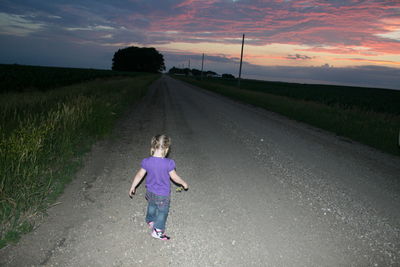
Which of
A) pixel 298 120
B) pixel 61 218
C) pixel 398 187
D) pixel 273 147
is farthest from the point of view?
pixel 298 120

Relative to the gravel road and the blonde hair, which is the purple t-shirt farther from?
the gravel road

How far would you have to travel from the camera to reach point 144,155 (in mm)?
6297

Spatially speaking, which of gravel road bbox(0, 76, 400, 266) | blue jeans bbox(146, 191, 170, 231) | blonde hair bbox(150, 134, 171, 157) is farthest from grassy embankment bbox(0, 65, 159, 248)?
blonde hair bbox(150, 134, 171, 157)

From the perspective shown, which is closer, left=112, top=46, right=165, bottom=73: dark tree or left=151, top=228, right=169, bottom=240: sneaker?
left=151, top=228, right=169, bottom=240: sneaker

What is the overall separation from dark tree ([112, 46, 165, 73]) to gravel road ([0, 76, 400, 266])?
13099 cm

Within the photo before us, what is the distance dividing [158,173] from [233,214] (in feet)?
4.36

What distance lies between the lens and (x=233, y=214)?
145 inches

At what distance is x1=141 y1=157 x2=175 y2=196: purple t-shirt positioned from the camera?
312 cm

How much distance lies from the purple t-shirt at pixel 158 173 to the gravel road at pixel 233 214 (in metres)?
0.55

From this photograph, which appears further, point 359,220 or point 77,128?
point 77,128

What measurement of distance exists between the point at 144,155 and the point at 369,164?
19.1ft

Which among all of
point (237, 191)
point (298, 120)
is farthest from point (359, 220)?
point (298, 120)

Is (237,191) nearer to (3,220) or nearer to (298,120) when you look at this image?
(3,220)

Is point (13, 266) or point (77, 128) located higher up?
point (77, 128)
